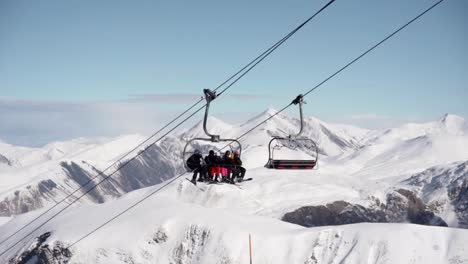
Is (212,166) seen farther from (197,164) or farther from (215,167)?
(197,164)

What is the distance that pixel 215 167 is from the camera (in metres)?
54.8

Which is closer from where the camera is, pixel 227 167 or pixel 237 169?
pixel 227 167

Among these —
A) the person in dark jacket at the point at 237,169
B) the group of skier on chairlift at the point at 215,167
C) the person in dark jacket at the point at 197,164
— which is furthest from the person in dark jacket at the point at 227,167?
the person in dark jacket at the point at 197,164

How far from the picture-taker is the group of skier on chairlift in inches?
2154

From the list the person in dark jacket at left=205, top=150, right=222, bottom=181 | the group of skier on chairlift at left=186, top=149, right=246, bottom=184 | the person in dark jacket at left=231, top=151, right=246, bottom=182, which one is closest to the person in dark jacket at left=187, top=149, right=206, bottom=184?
the group of skier on chairlift at left=186, top=149, right=246, bottom=184

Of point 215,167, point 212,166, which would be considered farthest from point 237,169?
point 212,166

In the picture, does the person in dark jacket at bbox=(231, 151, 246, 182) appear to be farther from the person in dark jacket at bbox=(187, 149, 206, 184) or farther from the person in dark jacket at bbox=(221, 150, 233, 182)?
the person in dark jacket at bbox=(187, 149, 206, 184)

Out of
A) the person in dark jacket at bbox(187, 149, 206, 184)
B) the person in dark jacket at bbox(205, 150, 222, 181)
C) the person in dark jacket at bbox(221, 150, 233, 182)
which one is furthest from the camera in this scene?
the person in dark jacket at bbox(187, 149, 206, 184)

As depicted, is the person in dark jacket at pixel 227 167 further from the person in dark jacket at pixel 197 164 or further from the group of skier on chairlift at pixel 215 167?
Answer: the person in dark jacket at pixel 197 164

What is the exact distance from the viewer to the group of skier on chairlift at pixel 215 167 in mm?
54719

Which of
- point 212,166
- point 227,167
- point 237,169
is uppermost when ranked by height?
point 212,166

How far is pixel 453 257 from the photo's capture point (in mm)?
197625

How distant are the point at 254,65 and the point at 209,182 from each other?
1723 cm

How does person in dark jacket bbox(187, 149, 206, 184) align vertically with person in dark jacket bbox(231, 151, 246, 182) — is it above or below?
above
